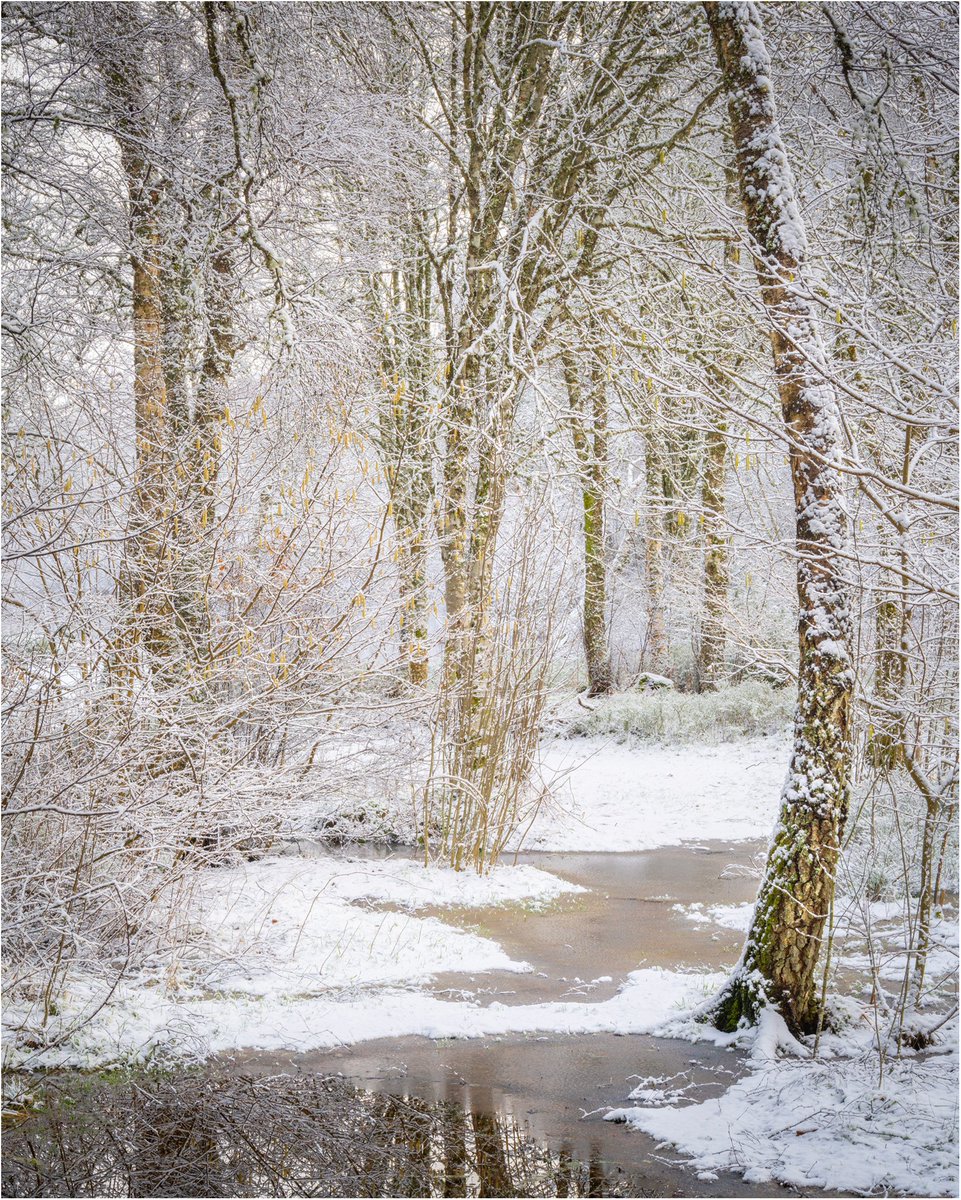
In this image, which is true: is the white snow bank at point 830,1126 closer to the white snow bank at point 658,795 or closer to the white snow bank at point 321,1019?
the white snow bank at point 321,1019

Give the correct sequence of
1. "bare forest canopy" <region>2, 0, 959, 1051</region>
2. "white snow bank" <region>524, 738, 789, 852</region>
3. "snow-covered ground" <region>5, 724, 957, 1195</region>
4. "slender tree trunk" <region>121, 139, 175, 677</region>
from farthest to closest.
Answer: "white snow bank" <region>524, 738, 789, 852</region>, "slender tree trunk" <region>121, 139, 175, 677</region>, "bare forest canopy" <region>2, 0, 959, 1051</region>, "snow-covered ground" <region>5, 724, 957, 1195</region>

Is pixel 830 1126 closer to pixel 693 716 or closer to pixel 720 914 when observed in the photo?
pixel 720 914

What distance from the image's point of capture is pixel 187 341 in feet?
27.0

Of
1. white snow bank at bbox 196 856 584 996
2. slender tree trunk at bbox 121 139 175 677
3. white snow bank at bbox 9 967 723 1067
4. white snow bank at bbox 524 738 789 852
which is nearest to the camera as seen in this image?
white snow bank at bbox 9 967 723 1067

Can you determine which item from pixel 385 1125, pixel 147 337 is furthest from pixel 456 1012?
pixel 147 337

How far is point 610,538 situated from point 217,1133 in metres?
16.6

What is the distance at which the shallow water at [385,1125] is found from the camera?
353 cm

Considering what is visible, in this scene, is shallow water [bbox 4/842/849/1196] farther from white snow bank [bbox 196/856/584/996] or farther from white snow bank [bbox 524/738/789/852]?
white snow bank [bbox 524/738/789/852]

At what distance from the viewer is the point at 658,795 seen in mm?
11883

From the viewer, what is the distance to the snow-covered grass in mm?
13945

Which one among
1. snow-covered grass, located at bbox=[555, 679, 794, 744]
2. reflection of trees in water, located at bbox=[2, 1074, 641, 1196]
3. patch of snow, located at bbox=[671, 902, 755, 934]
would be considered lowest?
patch of snow, located at bbox=[671, 902, 755, 934]

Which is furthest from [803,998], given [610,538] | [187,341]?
[610,538]

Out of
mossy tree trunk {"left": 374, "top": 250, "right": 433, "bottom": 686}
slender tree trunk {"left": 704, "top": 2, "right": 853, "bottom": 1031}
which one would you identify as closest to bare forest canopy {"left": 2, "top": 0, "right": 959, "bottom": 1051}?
slender tree trunk {"left": 704, "top": 2, "right": 853, "bottom": 1031}

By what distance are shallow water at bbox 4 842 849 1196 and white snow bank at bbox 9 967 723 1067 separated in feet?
0.41
